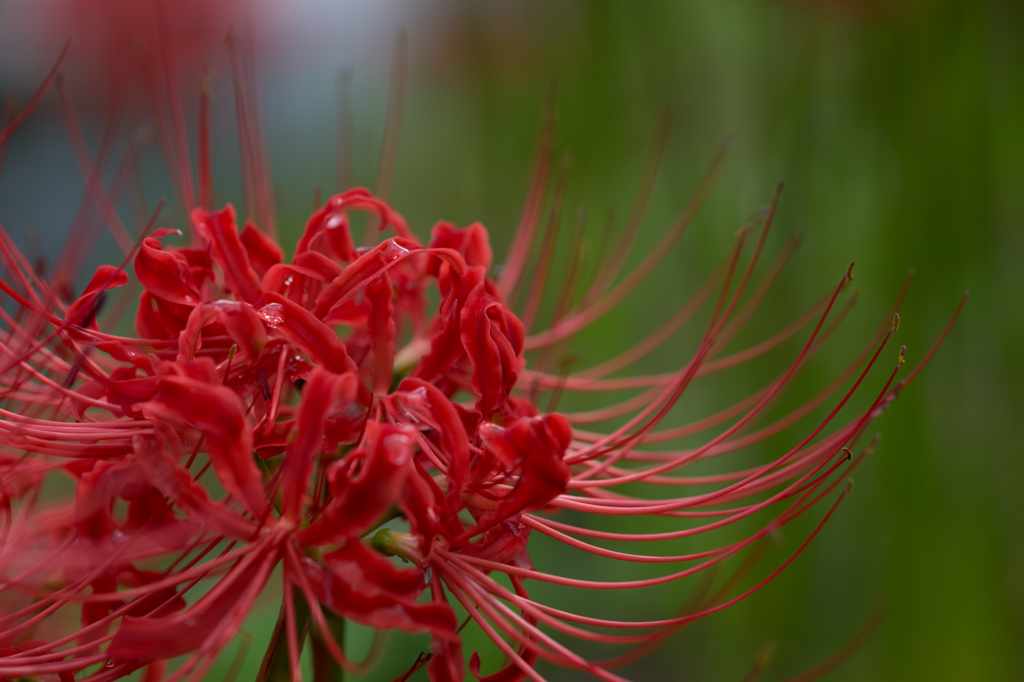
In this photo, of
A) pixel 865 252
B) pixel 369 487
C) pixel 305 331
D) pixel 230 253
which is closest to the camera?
pixel 369 487

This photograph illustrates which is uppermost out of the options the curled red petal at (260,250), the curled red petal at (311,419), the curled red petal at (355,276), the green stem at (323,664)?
the curled red petal at (260,250)

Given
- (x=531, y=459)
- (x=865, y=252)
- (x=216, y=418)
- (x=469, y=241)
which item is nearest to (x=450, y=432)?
(x=531, y=459)

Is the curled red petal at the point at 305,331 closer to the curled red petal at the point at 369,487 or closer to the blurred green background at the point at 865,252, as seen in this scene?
the curled red petal at the point at 369,487

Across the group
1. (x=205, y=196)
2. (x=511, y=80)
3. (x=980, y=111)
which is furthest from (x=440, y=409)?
(x=511, y=80)

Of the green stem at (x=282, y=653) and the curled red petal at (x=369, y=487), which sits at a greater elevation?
the curled red petal at (x=369, y=487)

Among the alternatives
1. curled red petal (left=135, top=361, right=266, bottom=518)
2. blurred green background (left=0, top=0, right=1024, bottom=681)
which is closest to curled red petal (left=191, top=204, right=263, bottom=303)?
curled red petal (left=135, top=361, right=266, bottom=518)

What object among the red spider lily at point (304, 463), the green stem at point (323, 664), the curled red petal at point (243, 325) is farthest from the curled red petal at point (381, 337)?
the green stem at point (323, 664)

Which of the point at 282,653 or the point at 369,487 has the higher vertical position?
the point at 369,487

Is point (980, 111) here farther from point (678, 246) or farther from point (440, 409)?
point (440, 409)

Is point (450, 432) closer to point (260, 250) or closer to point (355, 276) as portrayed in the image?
point (355, 276)
